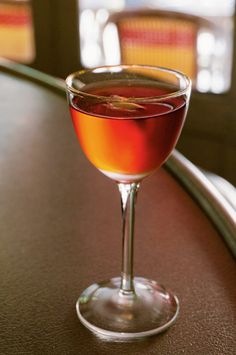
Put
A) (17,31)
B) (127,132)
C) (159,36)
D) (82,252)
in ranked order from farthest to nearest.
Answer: (17,31)
(159,36)
(82,252)
(127,132)

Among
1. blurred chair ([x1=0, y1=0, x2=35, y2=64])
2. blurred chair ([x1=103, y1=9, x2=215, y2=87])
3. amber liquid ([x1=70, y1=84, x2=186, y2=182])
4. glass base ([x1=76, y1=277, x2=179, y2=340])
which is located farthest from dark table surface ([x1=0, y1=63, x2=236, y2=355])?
blurred chair ([x1=0, y1=0, x2=35, y2=64])

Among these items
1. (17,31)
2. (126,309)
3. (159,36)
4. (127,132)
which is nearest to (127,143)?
(127,132)

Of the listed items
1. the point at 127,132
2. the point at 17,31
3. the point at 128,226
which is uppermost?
the point at 127,132

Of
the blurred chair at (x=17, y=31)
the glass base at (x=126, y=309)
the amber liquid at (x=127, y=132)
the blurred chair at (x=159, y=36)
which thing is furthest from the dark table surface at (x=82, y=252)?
the blurred chair at (x=17, y=31)

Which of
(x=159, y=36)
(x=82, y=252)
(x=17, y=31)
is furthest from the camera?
(x=17, y=31)

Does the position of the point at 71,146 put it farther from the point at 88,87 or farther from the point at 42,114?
the point at 88,87

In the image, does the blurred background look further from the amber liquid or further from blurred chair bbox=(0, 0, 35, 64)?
the amber liquid

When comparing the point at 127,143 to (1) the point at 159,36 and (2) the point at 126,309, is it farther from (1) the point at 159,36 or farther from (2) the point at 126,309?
(1) the point at 159,36
